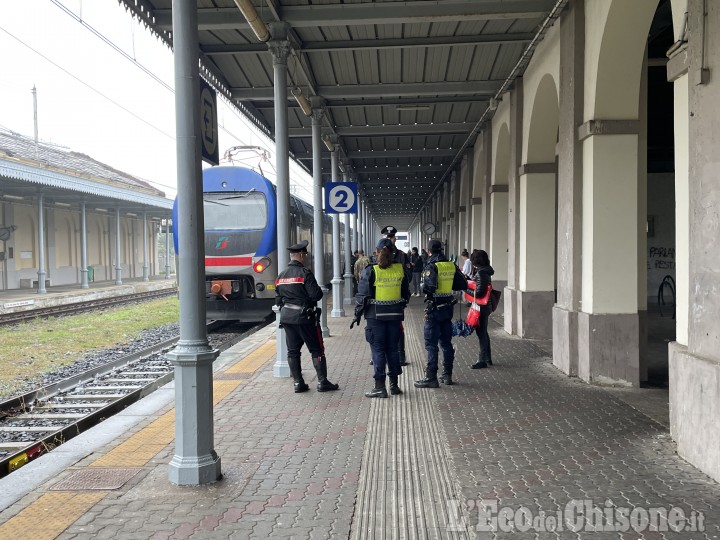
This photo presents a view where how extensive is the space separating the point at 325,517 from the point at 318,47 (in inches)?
337

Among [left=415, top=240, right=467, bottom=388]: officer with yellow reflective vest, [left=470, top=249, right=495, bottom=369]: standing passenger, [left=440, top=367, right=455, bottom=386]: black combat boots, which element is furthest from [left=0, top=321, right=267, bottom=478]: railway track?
[left=470, top=249, right=495, bottom=369]: standing passenger

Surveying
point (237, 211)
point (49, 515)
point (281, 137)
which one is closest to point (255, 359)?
point (281, 137)

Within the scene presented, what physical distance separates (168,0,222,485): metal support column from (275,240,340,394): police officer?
9.17 feet

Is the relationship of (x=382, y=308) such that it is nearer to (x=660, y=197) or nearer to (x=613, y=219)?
(x=613, y=219)

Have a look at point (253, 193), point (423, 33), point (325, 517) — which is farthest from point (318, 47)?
point (325, 517)

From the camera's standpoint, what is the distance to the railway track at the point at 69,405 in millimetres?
6379

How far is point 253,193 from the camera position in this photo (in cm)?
1423

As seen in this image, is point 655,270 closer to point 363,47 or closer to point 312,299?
point 363,47

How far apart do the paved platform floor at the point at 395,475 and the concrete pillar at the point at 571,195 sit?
995 millimetres

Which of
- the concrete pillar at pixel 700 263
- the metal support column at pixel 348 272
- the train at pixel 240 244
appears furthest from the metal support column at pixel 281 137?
the metal support column at pixel 348 272

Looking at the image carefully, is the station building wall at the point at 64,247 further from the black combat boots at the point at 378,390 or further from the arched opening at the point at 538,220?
the black combat boots at the point at 378,390

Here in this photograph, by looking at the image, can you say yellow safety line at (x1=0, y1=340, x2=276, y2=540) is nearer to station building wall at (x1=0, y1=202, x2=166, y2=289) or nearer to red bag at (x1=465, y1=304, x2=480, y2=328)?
red bag at (x1=465, y1=304, x2=480, y2=328)

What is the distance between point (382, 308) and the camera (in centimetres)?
734

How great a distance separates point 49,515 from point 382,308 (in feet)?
13.3
